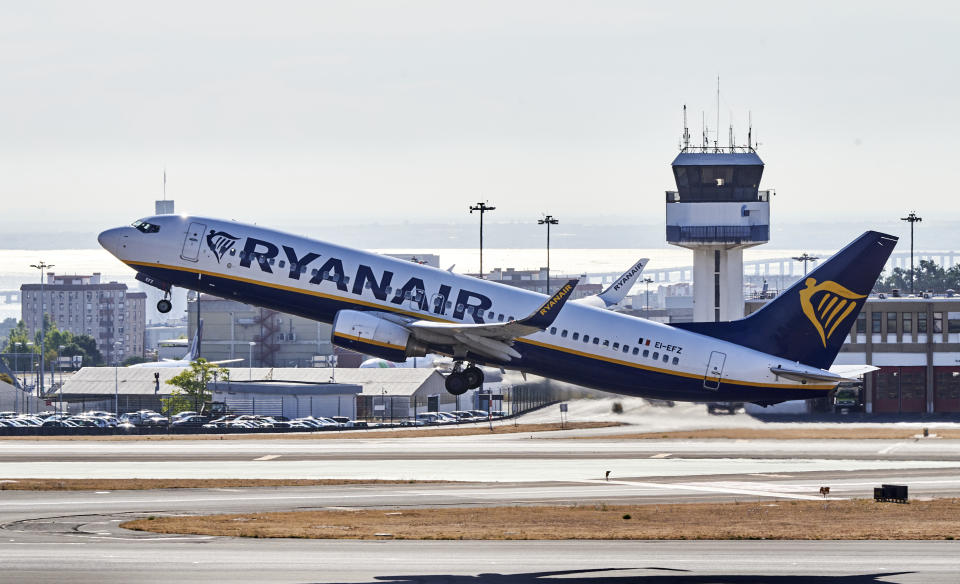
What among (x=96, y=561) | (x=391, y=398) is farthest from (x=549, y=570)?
(x=391, y=398)

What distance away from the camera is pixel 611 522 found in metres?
51.7

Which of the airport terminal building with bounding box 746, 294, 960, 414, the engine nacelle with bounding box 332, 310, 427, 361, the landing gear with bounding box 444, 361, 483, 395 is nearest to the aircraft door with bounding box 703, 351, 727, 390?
the landing gear with bounding box 444, 361, 483, 395

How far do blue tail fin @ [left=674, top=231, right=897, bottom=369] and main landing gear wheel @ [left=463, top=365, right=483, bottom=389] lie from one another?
36.1 ft

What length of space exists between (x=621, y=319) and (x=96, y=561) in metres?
37.9

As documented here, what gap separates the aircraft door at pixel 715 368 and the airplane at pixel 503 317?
52 mm

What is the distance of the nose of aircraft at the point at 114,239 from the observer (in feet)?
231

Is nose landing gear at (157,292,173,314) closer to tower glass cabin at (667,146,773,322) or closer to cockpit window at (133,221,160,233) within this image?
→ cockpit window at (133,221,160,233)

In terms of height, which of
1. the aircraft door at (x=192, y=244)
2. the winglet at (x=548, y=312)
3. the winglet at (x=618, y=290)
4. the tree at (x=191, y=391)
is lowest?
the tree at (x=191, y=391)

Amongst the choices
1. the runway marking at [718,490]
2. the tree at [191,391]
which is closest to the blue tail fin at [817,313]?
the runway marking at [718,490]

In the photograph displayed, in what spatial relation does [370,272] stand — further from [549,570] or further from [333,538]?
[549,570]

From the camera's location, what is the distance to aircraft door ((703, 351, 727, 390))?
7225 centimetres

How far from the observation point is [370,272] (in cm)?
6869

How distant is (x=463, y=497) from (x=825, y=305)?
2465cm

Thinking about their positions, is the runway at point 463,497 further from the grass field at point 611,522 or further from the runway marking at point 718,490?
A: the grass field at point 611,522
